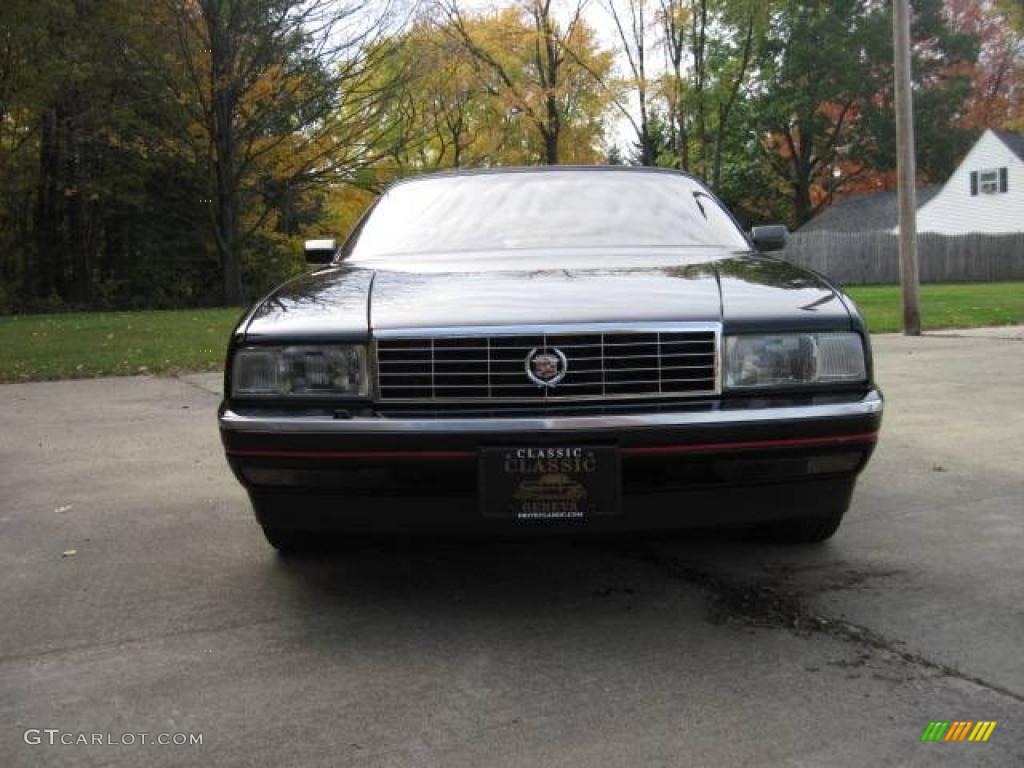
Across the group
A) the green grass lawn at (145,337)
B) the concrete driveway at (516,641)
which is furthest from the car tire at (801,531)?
the green grass lawn at (145,337)

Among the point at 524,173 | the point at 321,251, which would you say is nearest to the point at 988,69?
the point at 524,173

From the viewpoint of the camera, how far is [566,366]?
9.21ft

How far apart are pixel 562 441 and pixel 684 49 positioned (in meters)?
29.1

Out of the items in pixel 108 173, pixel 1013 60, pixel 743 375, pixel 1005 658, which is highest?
pixel 1013 60

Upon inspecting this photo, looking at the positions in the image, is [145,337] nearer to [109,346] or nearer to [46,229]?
[109,346]

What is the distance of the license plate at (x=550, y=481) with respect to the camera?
2721 mm

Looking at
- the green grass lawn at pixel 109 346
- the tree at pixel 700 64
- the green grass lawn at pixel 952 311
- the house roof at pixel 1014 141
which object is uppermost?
the tree at pixel 700 64

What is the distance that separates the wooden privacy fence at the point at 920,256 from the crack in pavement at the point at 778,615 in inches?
1260

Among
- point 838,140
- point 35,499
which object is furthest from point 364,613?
point 838,140

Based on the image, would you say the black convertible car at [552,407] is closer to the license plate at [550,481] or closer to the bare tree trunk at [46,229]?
the license plate at [550,481]

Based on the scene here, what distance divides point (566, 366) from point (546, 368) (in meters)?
0.06

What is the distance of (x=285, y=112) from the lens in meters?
23.8

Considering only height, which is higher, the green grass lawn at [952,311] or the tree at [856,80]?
the tree at [856,80]

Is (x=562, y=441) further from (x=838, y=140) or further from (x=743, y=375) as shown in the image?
(x=838, y=140)
